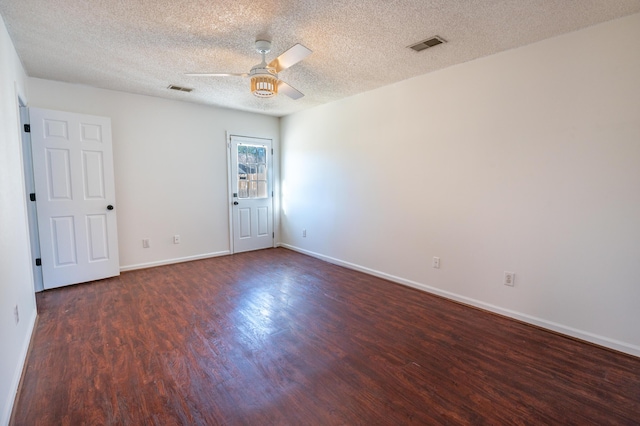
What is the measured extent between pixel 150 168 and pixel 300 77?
8.68 feet

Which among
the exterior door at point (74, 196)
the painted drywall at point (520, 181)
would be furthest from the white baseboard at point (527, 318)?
the exterior door at point (74, 196)

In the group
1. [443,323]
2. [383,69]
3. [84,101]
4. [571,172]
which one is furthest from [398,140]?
[84,101]

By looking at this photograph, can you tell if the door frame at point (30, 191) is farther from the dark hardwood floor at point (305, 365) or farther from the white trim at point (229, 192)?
the white trim at point (229, 192)

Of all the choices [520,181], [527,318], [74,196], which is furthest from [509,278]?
[74,196]

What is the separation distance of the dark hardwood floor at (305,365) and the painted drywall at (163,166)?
4.22 feet

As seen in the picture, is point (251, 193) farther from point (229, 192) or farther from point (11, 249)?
point (11, 249)

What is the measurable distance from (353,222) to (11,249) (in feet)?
11.6

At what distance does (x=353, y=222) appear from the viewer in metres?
4.39

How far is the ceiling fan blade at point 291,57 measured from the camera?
2171 millimetres

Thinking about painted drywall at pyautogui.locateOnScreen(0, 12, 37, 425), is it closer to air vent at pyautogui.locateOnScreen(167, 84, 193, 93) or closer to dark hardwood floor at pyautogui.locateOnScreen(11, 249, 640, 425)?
dark hardwood floor at pyautogui.locateOnScreen(11, 249, 640, 425)

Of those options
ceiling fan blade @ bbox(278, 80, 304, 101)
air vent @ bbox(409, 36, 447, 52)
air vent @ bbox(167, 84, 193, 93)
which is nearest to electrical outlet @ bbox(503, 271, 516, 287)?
air vent @ bbox(409, 36, 447, 52)

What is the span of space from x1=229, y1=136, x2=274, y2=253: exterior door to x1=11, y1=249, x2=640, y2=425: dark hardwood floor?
2120 millimetres

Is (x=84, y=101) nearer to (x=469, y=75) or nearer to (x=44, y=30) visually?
(x=44, y=30)

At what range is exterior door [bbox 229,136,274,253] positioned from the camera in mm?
5285
